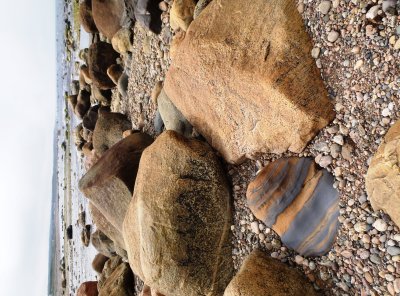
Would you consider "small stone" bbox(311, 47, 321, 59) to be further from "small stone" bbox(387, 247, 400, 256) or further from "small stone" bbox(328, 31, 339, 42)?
"small stone" bbox(387, 247, 400, 256)

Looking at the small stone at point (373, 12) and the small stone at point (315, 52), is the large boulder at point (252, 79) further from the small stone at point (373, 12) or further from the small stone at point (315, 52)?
the small stone at point (373, 12)

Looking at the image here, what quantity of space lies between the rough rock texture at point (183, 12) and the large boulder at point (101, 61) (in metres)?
2.02

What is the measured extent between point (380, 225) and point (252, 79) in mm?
1000

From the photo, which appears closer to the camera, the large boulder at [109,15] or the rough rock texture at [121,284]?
the rough rock texture at [121,284]

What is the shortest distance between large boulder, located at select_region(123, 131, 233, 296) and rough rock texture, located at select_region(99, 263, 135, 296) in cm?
142

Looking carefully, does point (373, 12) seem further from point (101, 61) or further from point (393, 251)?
point (101, 61)

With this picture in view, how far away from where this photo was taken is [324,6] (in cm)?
223

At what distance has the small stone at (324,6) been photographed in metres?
2.22

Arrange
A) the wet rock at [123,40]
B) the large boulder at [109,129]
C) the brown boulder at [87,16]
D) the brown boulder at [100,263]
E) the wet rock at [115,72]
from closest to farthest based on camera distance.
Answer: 1. the wet rock at [123,40]
2. the large boulder at [109,129]
3. the wet rock at [115,72]
4. the brown boulder at [100,263]
5. the brown boulder at [87,16]

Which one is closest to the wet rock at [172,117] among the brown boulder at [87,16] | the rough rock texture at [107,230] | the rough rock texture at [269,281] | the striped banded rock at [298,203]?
the striped banded rock at [298,203]

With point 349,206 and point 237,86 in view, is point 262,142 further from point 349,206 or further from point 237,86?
point 349,206

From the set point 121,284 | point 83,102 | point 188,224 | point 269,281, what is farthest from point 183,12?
point 83,102

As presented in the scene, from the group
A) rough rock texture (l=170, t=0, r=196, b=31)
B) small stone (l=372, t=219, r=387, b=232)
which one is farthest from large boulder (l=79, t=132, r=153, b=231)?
small stone (l=372, t=219, r=387, b=232)

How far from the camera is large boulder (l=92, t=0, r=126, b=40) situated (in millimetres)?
4805
